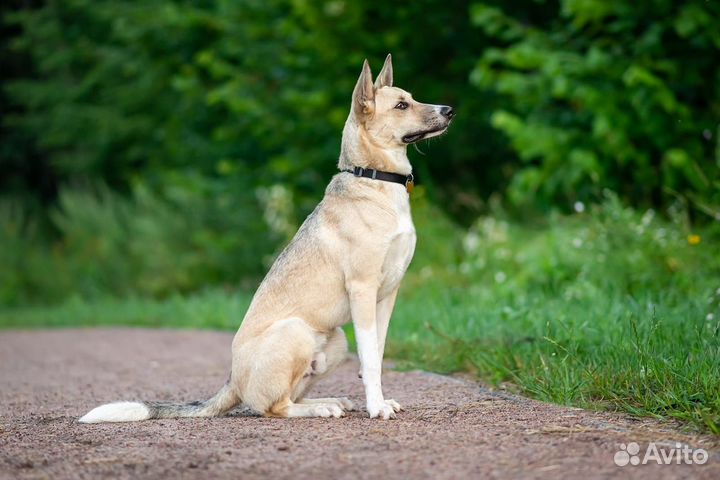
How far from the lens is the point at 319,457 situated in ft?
14.7

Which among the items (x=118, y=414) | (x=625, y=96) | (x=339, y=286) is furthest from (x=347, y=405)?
(x=625, y=96)

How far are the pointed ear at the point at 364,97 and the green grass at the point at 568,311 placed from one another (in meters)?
1.86

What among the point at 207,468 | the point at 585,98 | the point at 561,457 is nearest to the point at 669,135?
the point at 585,98

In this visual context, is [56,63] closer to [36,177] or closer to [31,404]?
[36,177]

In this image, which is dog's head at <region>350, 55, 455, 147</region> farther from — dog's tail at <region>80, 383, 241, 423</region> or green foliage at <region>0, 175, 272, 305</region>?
green foliage at <region>0, 175, 272, 305</region>

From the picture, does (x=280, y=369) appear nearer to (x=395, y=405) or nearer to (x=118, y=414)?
(x=395, y=405)

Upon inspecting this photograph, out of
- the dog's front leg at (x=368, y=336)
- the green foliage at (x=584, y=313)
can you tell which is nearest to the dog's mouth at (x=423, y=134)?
the dog's front leg at (x=368, y=336)

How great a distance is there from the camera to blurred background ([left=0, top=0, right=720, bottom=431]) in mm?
7832

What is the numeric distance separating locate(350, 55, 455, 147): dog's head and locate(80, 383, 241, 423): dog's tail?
188cm

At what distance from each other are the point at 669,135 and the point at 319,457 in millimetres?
7442

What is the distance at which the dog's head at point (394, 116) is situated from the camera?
609cm

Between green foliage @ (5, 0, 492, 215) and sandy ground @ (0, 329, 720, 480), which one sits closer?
sandy ground @ (0, 329, 720, 480)

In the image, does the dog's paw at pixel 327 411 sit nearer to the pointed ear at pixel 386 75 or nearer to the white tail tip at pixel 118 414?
the white tail tip at pixel 118 414

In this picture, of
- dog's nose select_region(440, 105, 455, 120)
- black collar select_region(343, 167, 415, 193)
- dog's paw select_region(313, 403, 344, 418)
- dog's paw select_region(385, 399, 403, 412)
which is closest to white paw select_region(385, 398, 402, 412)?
dog's paw select_region(385, 399, 403, 412)
